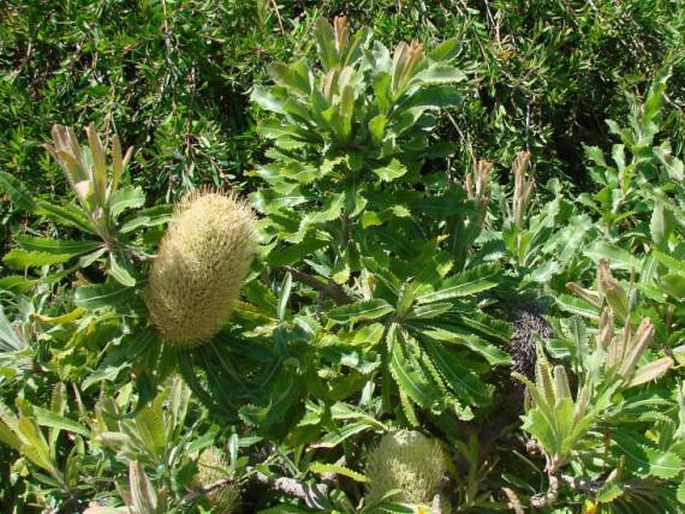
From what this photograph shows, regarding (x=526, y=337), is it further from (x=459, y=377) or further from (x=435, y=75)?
(x=435, y=75)

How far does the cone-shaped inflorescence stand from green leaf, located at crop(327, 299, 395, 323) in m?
0.24

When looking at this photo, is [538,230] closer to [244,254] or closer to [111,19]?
[244,254]

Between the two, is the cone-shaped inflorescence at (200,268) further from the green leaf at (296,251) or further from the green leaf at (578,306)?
the green leaf at (578,306)

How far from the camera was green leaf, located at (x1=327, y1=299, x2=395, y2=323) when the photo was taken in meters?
1.72

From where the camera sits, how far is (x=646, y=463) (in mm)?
1596

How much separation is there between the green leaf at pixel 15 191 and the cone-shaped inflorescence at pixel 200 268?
0.30 m

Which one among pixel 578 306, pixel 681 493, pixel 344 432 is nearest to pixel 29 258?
pixel 344 432

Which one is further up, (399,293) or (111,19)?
(111,19)

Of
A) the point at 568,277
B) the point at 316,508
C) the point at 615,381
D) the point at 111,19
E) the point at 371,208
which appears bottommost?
the point at 316,508

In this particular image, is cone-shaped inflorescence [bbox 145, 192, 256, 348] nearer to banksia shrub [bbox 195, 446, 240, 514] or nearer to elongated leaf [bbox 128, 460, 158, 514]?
elongated leaf [bbox 128, 460, 158, 514]

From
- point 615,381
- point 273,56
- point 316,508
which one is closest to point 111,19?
point 273,56

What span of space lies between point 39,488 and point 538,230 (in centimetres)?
138

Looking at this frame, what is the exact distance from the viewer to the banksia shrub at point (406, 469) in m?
1.69

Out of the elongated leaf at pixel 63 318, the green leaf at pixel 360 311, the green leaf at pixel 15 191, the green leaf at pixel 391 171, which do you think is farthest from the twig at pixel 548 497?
the green leaf at pixel 15 191
